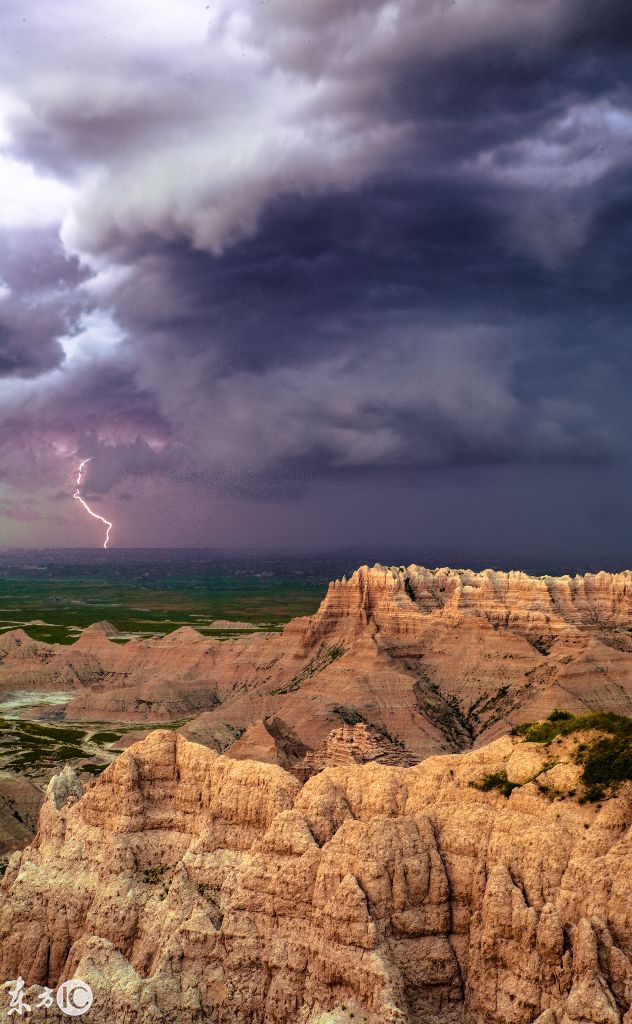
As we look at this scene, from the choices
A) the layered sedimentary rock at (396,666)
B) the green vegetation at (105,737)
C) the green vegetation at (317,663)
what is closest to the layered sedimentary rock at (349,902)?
the layered sedimentary rock at (396,666)

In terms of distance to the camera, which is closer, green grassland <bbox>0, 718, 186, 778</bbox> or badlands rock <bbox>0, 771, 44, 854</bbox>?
badlands rock <bbox>0, 771, 44, 854</bbox>

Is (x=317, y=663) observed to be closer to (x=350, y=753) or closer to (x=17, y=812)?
(x=350, y=753)

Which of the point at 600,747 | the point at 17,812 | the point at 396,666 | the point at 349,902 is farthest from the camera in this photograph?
the point at 396,666

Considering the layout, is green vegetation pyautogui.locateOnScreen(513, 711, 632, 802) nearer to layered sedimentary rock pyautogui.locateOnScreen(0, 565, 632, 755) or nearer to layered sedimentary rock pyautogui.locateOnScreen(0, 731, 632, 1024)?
layered sedimentary rock pyautogui.locateOnScreen(0, 731, 632, 1024)

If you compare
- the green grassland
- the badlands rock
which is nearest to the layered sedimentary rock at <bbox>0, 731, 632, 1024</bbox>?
the badlands rock

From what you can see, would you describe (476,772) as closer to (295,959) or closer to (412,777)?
(412,777)

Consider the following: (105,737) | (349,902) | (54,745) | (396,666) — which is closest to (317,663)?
(396,666)

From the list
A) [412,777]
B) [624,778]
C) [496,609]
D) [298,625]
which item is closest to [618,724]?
[624,778]
